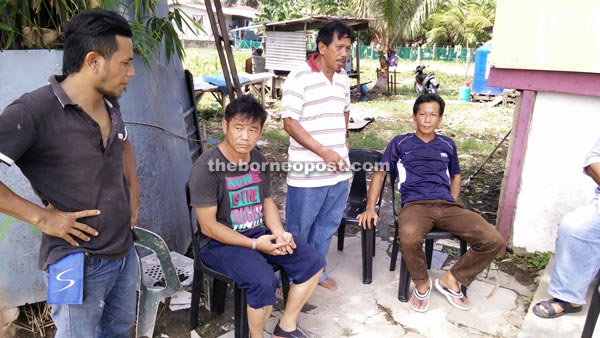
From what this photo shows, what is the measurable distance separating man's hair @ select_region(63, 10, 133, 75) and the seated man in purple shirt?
2.20m

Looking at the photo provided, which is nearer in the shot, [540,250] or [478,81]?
[540,250]

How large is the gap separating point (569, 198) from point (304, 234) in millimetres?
2180

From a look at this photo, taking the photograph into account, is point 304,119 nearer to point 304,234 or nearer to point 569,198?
point 304,234

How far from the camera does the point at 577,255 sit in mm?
2838

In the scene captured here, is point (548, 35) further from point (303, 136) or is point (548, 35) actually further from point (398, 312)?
point (398, 312)

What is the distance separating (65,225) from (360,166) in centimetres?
259

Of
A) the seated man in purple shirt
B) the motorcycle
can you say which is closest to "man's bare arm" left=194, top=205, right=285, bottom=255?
the seated man in purple shirt

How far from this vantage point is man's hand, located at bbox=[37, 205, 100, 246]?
1574 mm

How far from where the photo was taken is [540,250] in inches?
148

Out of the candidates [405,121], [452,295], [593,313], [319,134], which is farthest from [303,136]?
[405,121]

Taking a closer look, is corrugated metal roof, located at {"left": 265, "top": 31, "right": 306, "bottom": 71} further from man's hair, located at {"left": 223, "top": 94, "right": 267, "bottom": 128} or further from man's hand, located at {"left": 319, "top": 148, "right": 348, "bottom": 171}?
man's hair, located at {"left": 223, "top": 94, "right": 267, "bottom": 128}

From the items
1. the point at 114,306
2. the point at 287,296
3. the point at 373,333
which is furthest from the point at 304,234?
the point at 114,306

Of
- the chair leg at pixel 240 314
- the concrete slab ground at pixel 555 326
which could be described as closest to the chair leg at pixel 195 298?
the chair leg at pixel 240 314

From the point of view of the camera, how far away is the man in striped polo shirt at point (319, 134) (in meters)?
2.84
